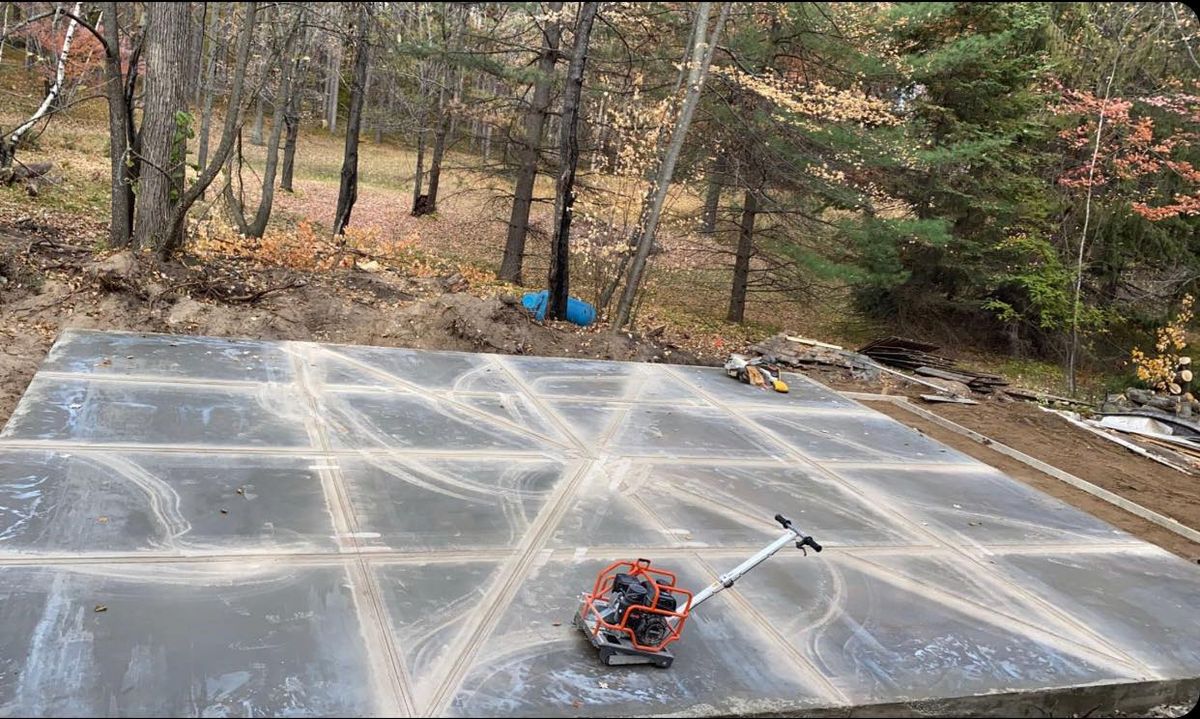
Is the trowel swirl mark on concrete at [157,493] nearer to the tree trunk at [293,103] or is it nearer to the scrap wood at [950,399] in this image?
the tree trunk at [293,103]

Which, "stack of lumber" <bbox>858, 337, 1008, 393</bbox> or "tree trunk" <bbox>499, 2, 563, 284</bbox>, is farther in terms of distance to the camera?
"tree trunk" <bbox>499, 2, 563, 284</bbox>

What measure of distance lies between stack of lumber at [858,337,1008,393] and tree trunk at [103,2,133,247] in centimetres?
1013

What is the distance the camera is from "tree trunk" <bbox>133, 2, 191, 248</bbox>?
24.9 feet

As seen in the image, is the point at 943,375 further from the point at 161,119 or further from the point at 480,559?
the point at 161,119

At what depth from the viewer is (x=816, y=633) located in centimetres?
321

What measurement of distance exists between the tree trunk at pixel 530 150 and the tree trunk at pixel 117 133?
602 cm

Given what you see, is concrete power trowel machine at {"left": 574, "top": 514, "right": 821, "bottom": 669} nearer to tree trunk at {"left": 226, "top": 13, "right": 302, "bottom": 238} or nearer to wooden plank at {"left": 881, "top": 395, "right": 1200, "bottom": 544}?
wooden plank at {"left": 881, "top": 395, "right": 1200, "bottom": 544}

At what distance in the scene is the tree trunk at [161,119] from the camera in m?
7.58

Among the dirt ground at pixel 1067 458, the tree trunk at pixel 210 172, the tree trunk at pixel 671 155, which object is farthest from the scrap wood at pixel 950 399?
the tree trunk at pixel 210 172

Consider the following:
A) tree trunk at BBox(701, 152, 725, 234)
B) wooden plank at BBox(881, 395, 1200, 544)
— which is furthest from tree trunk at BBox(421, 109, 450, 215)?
wooden plank at BBox(881, 395, 1200, 544)

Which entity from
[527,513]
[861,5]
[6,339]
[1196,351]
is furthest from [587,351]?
[1196,351]

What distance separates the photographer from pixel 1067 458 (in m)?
7.72

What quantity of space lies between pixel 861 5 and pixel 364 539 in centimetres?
1194

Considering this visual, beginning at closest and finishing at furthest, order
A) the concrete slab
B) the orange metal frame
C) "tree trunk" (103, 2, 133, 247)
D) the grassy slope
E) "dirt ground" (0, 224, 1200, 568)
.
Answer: the concrete slab < the orange metal frame < "dirt ground" (0, 224, 1200, 568) < "tree trunk" (103, 2, 133, 247) < the grassy slope
